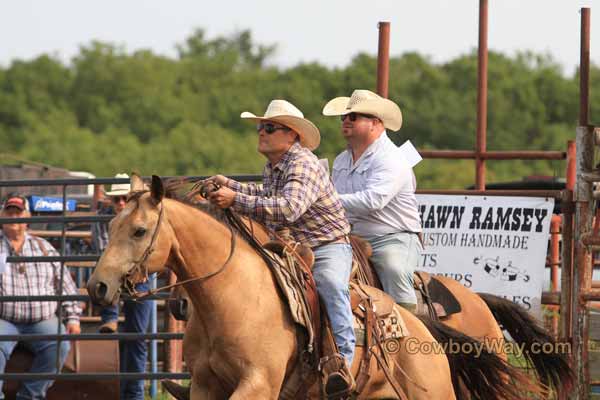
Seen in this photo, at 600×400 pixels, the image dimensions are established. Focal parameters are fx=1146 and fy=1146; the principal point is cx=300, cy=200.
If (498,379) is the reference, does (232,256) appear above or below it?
above

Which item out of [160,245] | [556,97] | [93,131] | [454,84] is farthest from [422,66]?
[160,245]

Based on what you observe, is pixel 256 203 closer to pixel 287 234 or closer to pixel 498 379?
pixel 287 234

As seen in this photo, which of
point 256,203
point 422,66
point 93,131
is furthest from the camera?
point 422,66

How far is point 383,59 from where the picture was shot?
8922 millimetres

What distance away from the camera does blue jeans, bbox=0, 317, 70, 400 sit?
9.02 metres

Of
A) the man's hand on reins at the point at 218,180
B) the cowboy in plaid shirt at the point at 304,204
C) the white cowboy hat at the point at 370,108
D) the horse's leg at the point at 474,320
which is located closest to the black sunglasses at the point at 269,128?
the cowboy in plaid shirt at the point at 304,204

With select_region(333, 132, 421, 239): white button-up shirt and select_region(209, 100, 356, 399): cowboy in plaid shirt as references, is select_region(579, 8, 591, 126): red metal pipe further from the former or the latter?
select_region(209, 100, 356, 399): cowboy in plaid shirt

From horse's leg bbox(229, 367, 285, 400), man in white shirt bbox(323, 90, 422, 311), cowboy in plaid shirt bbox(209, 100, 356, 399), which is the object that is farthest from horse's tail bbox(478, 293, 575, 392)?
horse's leg bbox(229, 367, 285, 400)

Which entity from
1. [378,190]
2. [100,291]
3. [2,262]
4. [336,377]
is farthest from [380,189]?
[2,262]

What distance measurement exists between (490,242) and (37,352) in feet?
12.1

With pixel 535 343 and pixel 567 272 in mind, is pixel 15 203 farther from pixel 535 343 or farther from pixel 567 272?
pixel 567 272

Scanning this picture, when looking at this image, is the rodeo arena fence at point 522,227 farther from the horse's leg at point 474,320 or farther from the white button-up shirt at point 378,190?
the white button-up shirt at point 378,190

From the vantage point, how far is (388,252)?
298 inches

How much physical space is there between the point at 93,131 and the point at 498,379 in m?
40.7
